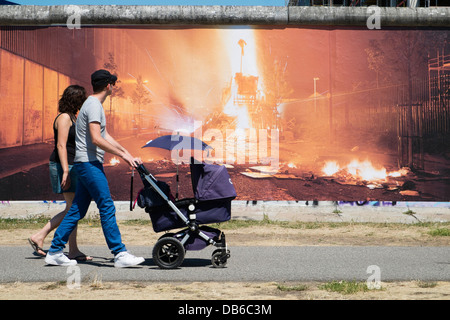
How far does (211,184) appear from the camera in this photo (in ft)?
21.1

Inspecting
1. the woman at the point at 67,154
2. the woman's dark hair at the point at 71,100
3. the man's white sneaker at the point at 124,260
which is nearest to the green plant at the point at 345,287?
the man's white sneaker at the point at 124,260

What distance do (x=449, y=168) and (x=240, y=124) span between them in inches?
149

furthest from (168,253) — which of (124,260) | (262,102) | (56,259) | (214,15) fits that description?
(214,15)

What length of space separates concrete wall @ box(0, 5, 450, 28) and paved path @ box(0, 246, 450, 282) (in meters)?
4.89

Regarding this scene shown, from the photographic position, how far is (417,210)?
1123cm

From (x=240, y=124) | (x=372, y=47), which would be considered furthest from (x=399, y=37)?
(x=240, y=124)

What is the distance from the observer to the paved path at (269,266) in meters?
6.12

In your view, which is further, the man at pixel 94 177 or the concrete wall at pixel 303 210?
the concrete wall at pixel 303 210

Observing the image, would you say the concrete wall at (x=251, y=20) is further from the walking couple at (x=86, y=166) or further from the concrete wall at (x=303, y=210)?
the walking couple at (x=86, y=166)

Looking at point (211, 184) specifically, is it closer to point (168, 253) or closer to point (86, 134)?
point (168, 253)

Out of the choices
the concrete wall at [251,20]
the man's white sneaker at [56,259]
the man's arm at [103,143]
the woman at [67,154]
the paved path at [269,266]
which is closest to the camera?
the paved path at [269,266]

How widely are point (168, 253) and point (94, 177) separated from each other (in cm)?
107

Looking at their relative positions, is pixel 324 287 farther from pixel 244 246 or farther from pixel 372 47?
pixel 372 47

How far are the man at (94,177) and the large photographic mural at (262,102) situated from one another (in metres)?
4.74
